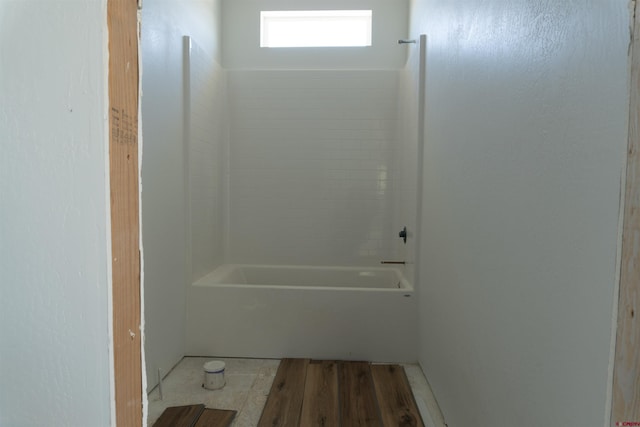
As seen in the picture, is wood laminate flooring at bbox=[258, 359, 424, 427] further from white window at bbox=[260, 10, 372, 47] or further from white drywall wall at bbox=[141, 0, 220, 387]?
white window at bbox=[260, 10, 372, 47]

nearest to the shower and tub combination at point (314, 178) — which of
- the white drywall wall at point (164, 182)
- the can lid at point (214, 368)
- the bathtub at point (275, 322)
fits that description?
the bathtub at point (275, 322)

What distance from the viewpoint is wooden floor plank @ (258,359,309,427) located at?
1914mm

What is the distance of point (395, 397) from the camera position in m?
2.16

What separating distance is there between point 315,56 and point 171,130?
1.67 m

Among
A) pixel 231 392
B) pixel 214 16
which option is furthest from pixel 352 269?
pixel 214 16

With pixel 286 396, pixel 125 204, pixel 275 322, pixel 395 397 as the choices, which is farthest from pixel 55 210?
Answer: pixel 275 322

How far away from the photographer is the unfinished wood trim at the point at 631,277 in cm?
53

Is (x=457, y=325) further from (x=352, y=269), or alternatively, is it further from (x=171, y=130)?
(x=171, y=130)

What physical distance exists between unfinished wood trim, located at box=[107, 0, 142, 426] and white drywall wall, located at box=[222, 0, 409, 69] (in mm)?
3190

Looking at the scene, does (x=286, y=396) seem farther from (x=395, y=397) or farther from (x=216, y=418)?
(x=395, y=397)

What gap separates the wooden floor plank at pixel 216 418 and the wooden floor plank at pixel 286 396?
0.16 m

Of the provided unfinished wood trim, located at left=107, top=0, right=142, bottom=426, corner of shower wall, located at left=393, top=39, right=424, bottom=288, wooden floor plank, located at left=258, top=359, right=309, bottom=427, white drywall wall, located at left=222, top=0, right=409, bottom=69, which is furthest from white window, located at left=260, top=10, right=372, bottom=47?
unfinished wood trim, located at left=107, top=0, right=142, bottom=426

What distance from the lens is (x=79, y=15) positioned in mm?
515

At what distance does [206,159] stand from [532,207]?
2.58m
